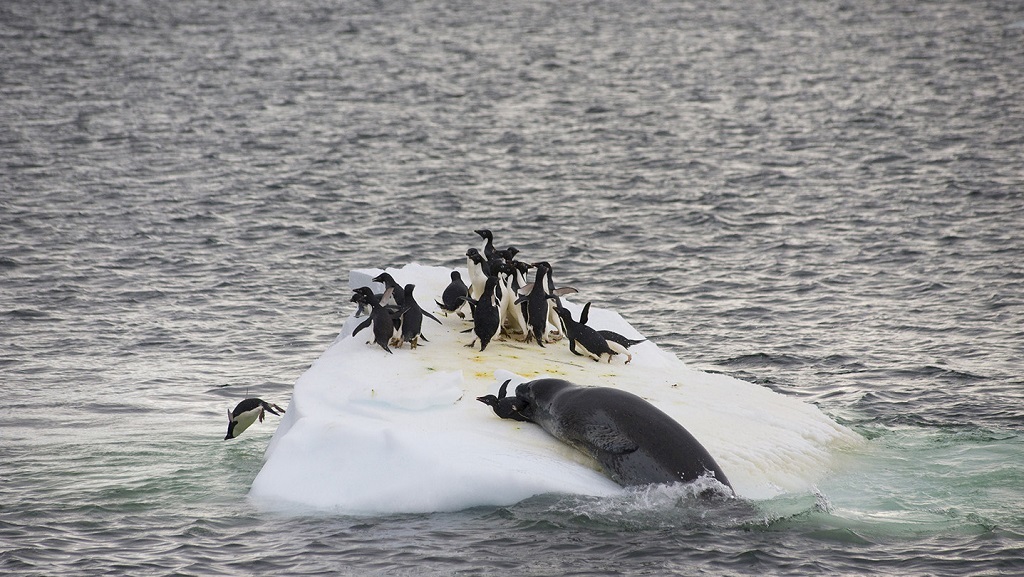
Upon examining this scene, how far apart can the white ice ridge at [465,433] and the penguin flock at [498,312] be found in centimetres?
18

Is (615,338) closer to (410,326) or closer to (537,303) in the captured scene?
(537,303)

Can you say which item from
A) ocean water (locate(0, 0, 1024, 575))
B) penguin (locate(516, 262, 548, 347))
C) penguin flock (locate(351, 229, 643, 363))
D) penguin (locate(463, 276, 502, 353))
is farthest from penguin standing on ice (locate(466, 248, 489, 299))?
ocean water (locate(0, 0, 1024, 575))

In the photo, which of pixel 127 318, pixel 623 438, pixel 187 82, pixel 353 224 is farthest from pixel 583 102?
pixel 623 438

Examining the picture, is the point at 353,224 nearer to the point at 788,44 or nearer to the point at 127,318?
the point at 127,318

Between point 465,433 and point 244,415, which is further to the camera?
point 244,415

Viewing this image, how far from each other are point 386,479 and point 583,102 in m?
31.4

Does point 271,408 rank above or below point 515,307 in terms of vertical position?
below

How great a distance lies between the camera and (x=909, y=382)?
1578 centimetres

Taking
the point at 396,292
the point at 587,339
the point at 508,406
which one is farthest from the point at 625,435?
the point at 396,292

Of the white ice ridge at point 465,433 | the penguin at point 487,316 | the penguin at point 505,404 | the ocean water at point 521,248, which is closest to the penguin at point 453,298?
the white ice ridge at point 465,433

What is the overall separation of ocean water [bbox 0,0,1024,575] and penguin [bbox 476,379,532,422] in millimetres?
979

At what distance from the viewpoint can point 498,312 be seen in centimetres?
1271

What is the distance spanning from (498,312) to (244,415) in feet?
9.78

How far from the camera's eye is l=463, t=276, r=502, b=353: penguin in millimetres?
12594
